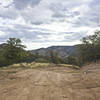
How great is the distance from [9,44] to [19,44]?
2.76 meters

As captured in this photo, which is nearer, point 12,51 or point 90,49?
point 90,49

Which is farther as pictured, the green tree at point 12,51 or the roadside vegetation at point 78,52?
the green tree at point 12,51

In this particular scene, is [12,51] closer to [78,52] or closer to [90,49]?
[78,52]

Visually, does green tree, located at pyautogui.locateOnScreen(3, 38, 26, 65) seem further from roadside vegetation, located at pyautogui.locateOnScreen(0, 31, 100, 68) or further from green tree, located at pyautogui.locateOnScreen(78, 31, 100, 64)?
green tree, located at pyautogui.locateOnScreen(78, 31, 100, 64)

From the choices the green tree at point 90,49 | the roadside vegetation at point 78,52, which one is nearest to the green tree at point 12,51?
the roadside vegetation at point 78,52

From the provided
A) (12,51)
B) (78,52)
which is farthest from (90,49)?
(12,51)

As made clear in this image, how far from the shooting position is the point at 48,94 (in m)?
7.65

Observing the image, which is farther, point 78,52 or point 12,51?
point 12,51

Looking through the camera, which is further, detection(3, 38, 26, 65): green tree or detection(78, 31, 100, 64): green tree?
detection(3, 38, 26, 65): green tree

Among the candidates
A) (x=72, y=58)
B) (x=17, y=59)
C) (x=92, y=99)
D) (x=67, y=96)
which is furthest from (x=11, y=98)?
(x=72, y=58)

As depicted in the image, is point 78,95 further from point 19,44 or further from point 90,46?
point 19,44

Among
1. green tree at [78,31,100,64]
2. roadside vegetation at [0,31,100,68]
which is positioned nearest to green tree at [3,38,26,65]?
roadside vegetation at [0,31,100,68]

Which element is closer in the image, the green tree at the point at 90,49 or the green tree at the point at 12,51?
the green tree at the point at 90,49

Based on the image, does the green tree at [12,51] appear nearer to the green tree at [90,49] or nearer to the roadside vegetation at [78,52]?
the roadside vegetation at [78,52]
